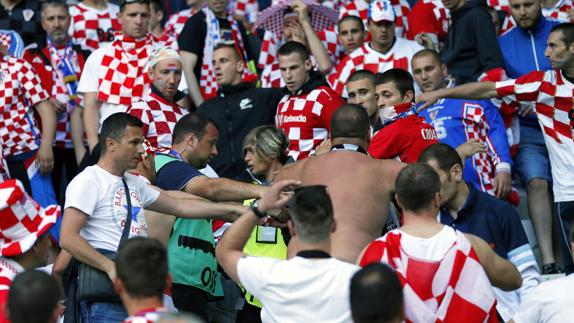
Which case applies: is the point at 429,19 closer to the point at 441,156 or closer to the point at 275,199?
the point at 441,156

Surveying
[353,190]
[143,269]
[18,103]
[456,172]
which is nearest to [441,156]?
[456,172]

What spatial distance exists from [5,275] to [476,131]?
574 cm

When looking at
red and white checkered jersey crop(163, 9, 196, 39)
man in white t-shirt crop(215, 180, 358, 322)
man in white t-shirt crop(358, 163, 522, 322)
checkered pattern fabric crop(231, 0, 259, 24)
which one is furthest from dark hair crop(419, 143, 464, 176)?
checkered pattern fabric crop(231, 0, 259, 24)

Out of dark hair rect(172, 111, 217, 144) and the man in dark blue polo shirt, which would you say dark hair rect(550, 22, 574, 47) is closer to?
the man in dark blue polo shirt

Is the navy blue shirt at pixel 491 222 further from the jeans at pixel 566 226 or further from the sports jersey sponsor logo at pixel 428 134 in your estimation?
the jeans at pixel 566 226

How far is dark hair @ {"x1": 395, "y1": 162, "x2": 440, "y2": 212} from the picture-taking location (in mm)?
6094

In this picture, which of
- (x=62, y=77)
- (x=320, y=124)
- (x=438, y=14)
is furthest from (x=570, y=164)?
(x=62, y=77)

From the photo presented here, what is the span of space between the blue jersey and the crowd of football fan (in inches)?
0.8

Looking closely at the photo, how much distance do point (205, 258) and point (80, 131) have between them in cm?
370

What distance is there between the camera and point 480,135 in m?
10.5

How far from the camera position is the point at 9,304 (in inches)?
199

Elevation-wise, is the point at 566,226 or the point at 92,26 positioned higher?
the point at 92,26

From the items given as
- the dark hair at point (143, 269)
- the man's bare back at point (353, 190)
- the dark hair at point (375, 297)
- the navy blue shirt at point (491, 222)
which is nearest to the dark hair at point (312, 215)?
the dark hair at point (375, 297)

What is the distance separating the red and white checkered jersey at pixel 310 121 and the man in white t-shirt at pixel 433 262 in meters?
4.00
